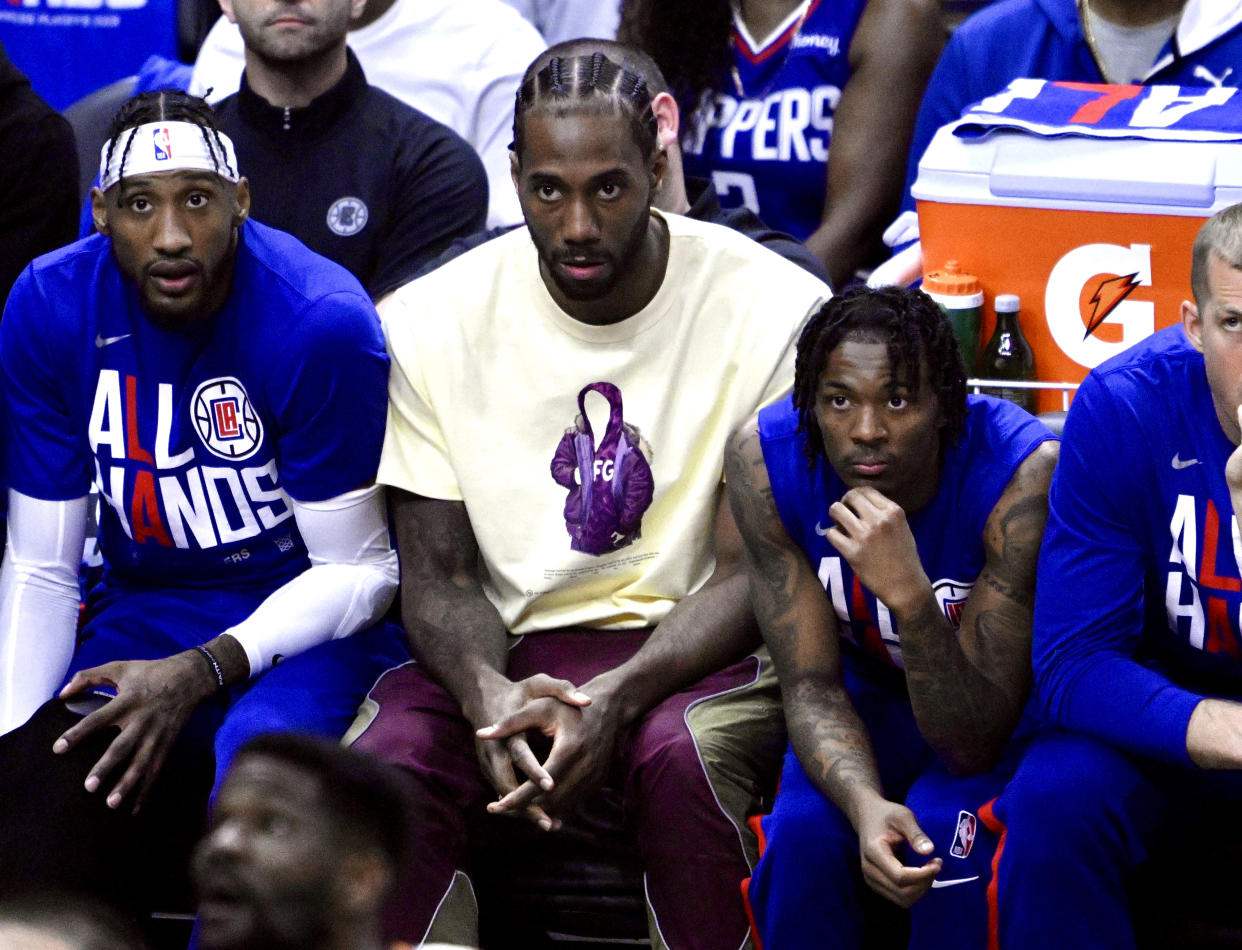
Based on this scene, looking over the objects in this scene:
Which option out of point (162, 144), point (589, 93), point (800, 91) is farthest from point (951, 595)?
point (800, 91)

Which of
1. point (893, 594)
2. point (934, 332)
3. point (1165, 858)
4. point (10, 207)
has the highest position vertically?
point (10, 207)

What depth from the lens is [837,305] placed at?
2.65 m

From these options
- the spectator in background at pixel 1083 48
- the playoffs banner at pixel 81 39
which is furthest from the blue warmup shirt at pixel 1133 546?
the playoffs banner at pixel 81 39

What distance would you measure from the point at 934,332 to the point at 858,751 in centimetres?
61

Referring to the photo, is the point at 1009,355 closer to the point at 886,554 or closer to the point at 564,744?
the point at 886,554

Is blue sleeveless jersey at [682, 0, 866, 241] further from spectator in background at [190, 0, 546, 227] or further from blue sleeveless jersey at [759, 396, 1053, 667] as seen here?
blue sleeveless jersey at [759, 396, 1053, 667]

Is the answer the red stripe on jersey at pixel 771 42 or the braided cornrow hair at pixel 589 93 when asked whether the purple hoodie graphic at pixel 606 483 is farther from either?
the red stripe on jersey at pixel 771 42

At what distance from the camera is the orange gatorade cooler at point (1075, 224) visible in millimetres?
2846

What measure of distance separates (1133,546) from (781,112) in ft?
5.41

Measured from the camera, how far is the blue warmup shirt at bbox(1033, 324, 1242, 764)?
2.46 meters

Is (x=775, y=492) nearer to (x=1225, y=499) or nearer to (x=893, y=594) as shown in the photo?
(x=893, y=594)

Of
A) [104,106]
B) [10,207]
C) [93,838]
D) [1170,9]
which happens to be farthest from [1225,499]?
[104,106]

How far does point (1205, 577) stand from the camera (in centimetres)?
247

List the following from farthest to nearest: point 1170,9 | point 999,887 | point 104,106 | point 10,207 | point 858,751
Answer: point 104,106
point 10,207
point 1170,9
point 858,751
point 999,887
